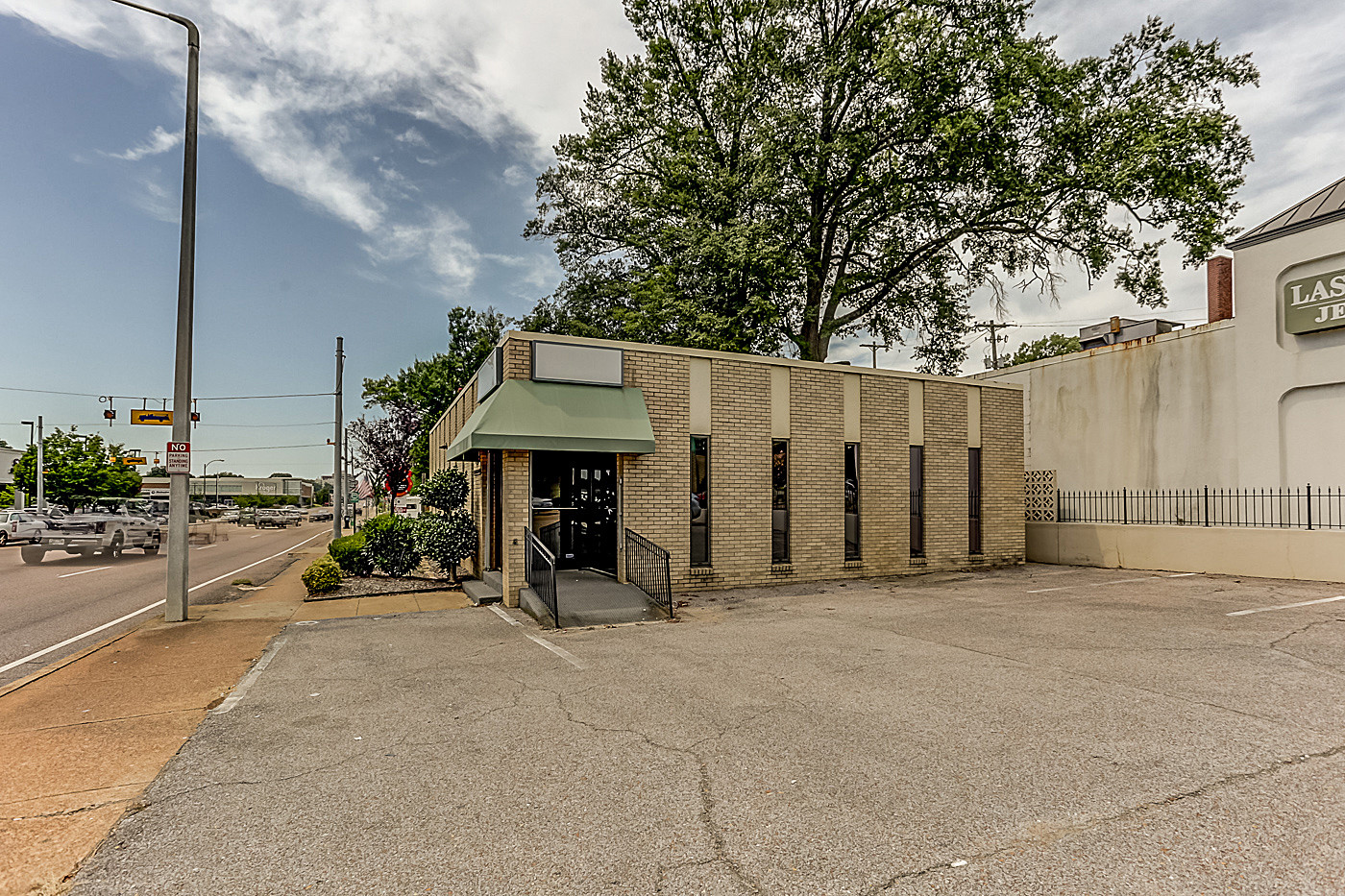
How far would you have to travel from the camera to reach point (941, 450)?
15.7 m

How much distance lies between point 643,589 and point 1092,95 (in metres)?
19.3

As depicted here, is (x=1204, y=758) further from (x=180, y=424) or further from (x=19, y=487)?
(x=19, y=487)

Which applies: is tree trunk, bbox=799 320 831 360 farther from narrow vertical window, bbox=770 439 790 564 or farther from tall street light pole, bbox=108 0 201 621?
tall street light pole, bbox=108 0 201 621

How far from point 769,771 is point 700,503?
863 centimetres

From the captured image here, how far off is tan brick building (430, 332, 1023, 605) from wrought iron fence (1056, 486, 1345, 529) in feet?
12.6

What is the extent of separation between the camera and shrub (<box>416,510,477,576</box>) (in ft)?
46.4

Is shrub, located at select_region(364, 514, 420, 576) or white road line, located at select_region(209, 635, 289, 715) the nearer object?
white road line, located at select_region(209, 635, 289, 715)

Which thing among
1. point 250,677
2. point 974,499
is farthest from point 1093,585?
point 250,677

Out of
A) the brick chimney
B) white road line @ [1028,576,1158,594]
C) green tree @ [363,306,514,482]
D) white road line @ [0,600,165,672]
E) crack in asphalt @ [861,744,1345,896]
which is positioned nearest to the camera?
crack in asphalt @ [861,744,1345,896]

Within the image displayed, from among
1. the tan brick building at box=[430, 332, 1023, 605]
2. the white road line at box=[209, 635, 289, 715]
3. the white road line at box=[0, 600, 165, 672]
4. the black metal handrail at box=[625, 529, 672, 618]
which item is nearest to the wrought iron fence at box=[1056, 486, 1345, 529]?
the tan brick building at box=[430, 332, 1023, 605]

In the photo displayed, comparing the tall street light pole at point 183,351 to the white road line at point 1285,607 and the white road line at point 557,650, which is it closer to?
the white road line at point 557,650

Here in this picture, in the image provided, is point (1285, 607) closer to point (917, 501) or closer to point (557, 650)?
point (917, 501)

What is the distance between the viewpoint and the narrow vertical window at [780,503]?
13805mm

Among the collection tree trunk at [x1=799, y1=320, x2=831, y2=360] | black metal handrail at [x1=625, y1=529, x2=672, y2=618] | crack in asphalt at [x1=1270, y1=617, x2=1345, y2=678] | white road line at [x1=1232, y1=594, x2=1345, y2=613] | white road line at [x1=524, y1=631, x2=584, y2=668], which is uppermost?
tree trunk at [x1=799, y1=320, x2=831, y2=360]
